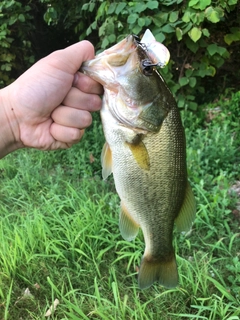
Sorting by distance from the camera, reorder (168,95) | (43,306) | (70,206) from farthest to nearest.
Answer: (70,206) → (43,306) → (168,95)

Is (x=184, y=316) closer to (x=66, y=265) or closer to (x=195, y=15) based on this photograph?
(x=66, y=265)

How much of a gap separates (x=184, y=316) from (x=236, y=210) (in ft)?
3.53

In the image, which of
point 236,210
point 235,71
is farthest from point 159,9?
point 236,210

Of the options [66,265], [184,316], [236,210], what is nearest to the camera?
[184,316]

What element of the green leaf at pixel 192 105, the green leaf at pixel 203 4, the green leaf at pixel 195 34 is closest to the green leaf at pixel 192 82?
the green leaf at pixel 192 105

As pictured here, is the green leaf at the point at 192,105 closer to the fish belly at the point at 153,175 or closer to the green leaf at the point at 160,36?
the green leaf at the point at 160,36

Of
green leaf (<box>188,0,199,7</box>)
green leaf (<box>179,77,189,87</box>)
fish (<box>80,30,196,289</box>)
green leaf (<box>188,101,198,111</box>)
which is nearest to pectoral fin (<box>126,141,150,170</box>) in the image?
fish (<box>80,30,196,289</box>)

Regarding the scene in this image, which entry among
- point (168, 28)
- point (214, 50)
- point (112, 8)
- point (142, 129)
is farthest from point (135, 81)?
point (214, 50)

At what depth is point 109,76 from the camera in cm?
143

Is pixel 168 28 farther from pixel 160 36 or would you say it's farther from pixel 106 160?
pixel 106 160

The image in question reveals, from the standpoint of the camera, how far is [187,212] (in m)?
1.58

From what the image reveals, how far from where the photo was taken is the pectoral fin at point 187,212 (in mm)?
1564

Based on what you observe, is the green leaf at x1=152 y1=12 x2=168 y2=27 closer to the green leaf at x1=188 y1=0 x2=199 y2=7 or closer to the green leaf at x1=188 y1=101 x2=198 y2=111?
the green leaf at x1=188 y1=0 x2=199 y2=7

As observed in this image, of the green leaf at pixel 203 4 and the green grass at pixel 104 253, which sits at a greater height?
the green leaf at pixel 203 4
